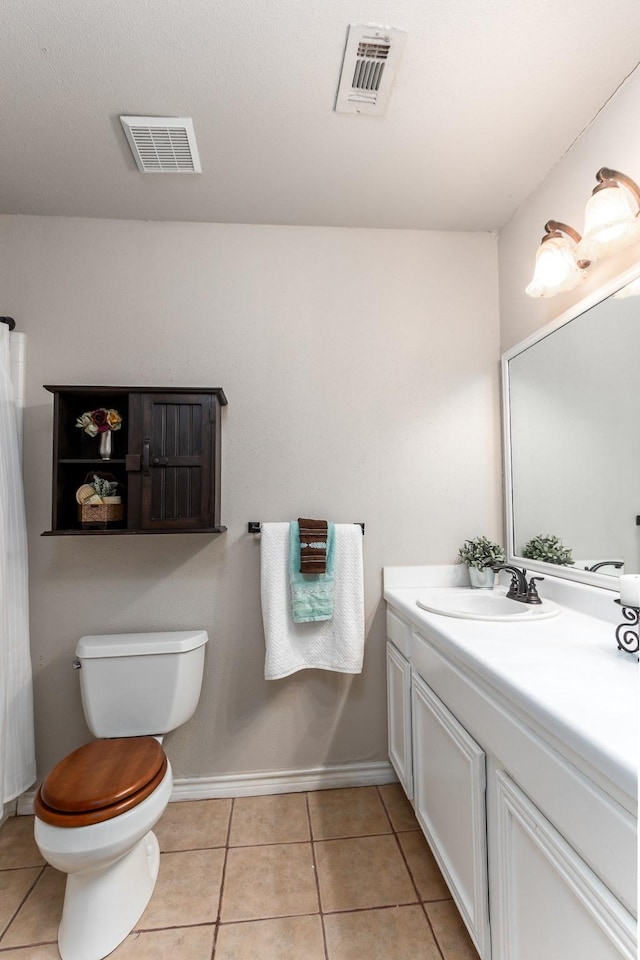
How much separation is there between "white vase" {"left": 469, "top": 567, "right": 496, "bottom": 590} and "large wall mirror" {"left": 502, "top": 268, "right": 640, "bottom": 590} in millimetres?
127

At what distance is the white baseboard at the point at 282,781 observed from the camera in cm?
→ 197

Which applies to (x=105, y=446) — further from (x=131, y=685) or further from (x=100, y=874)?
(x=100, y=874)

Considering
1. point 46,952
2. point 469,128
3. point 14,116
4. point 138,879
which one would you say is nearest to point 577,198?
point 469,128

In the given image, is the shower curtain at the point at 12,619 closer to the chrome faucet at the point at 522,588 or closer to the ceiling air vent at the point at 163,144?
the ceiling air vent at the point at 163,144

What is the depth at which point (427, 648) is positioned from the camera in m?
1.51

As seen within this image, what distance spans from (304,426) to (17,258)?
1348 mm

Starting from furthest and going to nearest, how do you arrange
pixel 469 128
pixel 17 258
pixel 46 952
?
1. pixel 17 258
2. pixel 469 128
3. pixel 46 952

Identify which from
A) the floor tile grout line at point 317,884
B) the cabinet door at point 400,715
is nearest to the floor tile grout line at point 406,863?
the cabinet door at point 400,715

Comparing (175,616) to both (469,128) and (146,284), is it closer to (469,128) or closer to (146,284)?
(146,284)

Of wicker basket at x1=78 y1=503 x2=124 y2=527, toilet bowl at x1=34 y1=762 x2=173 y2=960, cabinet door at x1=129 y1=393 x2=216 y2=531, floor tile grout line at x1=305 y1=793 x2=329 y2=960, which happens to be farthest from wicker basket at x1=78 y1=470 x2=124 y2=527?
floor tile grout line at x1=305 y1=793 x2=329 y2=960

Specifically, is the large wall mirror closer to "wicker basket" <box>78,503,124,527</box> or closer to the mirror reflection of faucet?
the mirror reflection of faucet

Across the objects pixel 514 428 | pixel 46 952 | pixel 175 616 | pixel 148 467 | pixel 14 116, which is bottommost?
pixel 46 952

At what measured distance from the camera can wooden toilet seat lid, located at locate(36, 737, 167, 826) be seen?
4.15 feet

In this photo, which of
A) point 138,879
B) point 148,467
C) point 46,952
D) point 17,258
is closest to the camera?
point 46,952
